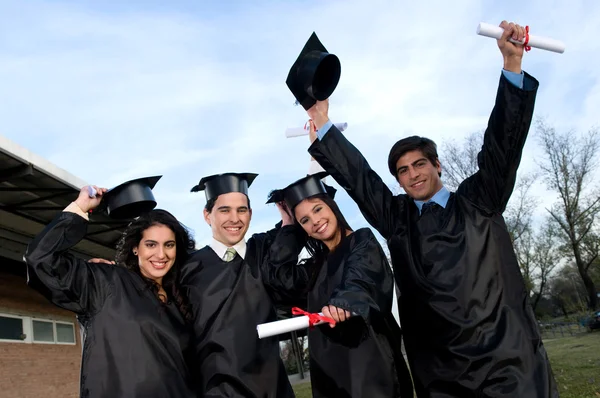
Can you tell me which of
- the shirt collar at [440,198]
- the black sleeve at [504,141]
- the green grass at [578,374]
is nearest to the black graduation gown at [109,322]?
the shirt collar at [440,198]

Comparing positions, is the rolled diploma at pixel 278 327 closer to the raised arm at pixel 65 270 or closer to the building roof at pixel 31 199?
the raised arm at pixel 65 270

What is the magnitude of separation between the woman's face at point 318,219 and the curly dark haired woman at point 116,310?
0.84 metres

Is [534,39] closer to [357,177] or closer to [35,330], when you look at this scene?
[357,177]

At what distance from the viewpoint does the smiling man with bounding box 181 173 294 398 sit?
9.72 ft

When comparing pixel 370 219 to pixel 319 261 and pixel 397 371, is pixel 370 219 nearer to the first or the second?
pixel 319 261

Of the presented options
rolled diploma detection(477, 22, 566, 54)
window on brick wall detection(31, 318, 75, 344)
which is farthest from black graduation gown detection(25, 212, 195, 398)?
window on brick wall detection(31, 318, 75, 344)

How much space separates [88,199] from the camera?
3.10 meters

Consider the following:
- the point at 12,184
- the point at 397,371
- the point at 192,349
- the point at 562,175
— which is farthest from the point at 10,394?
the point at 562,175

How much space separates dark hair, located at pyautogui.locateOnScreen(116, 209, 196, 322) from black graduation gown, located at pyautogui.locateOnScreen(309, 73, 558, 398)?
1.25 meters

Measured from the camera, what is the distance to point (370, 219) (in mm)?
3188

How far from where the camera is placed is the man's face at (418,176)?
306 cm

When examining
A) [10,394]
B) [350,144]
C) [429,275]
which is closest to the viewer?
[429,275]

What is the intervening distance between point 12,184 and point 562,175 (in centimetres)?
2606

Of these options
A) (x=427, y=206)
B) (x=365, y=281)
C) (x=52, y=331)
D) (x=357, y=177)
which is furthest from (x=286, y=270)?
(x=52, y=331)
